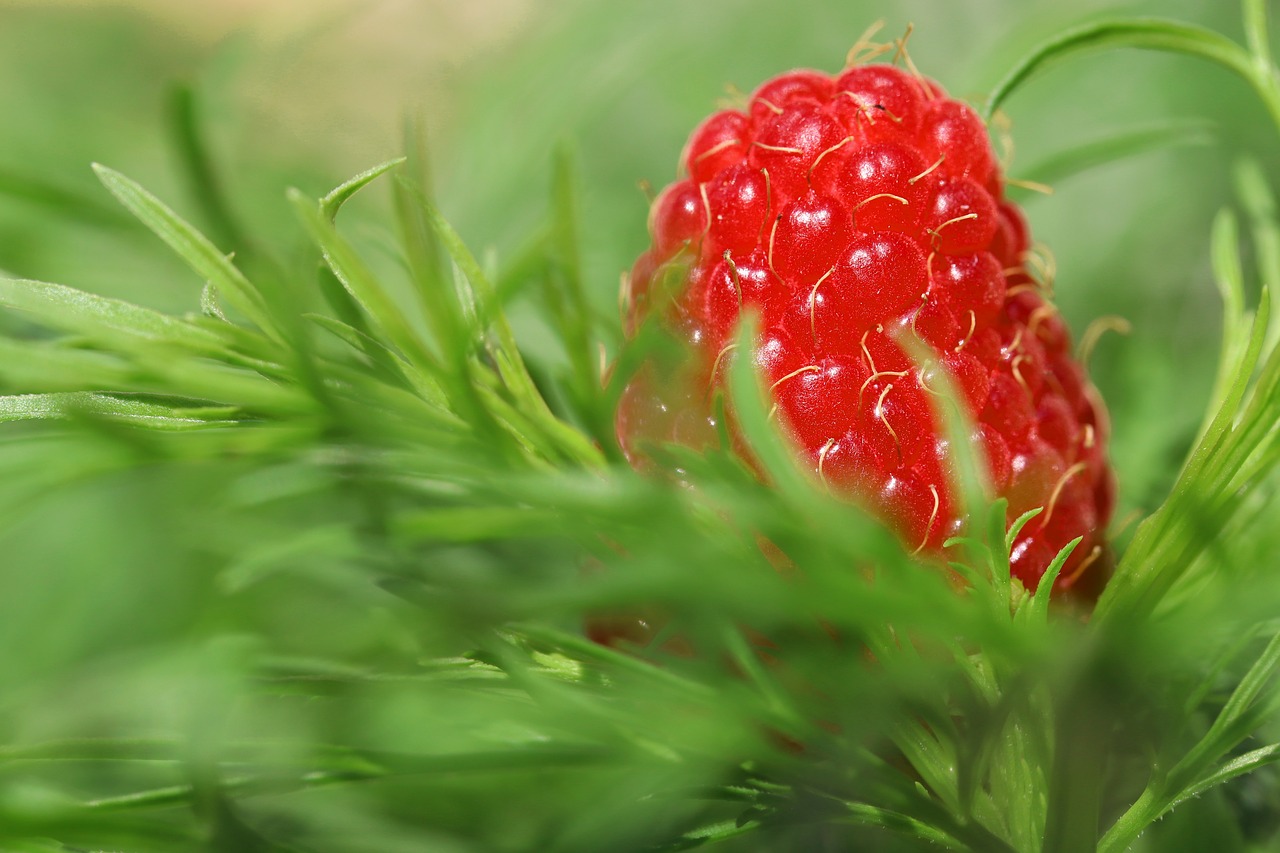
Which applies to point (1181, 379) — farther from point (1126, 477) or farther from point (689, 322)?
point (689, 322)

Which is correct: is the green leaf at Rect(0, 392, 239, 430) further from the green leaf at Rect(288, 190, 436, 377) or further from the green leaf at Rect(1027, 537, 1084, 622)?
the green leaf at Rect(1027, 537, 1084, 622)

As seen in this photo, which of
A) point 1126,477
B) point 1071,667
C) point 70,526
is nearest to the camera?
point 1071,667

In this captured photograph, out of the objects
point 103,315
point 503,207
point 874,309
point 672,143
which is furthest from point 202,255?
point 672,143

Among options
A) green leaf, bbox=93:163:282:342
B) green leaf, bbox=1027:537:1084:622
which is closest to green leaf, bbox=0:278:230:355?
green leaf, bbox=93:163:282:342

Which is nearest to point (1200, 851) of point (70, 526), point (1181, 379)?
point (1181, 379)

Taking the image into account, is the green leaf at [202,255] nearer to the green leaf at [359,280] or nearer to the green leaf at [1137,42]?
the green leaf at [359,280]

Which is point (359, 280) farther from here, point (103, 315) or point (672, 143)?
point (672, 143)
